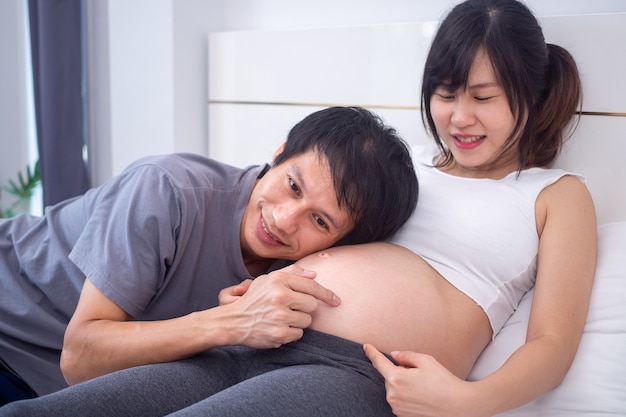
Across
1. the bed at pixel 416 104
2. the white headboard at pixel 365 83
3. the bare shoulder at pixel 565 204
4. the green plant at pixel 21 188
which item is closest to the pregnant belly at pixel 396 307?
the bed at pixel 416 104

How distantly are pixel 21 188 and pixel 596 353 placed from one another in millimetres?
2615

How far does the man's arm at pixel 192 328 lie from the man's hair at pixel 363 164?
0.21 meters

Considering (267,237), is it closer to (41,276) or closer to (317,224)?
(317,224)

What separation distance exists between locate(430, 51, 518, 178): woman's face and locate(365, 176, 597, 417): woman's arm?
17cm

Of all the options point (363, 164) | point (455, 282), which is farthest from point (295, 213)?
point (455, 282)

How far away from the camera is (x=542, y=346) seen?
121 centimetres

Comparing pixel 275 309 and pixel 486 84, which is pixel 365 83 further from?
pixel 275 309

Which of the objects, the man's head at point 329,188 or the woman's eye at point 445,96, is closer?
the man's head at point 329,188

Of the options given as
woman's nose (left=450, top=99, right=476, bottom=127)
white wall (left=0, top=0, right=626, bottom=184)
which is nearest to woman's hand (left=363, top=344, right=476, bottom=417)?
woman's nose (left=450, top=99, right=476, bottom=127)

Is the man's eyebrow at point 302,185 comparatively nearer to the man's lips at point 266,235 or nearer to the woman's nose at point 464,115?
the man's lips at point 266,235

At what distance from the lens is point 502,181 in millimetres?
1540

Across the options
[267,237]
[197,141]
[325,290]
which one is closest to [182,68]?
[197,141]

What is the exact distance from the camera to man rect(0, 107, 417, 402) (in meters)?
1.19

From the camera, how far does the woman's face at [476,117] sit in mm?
1431
